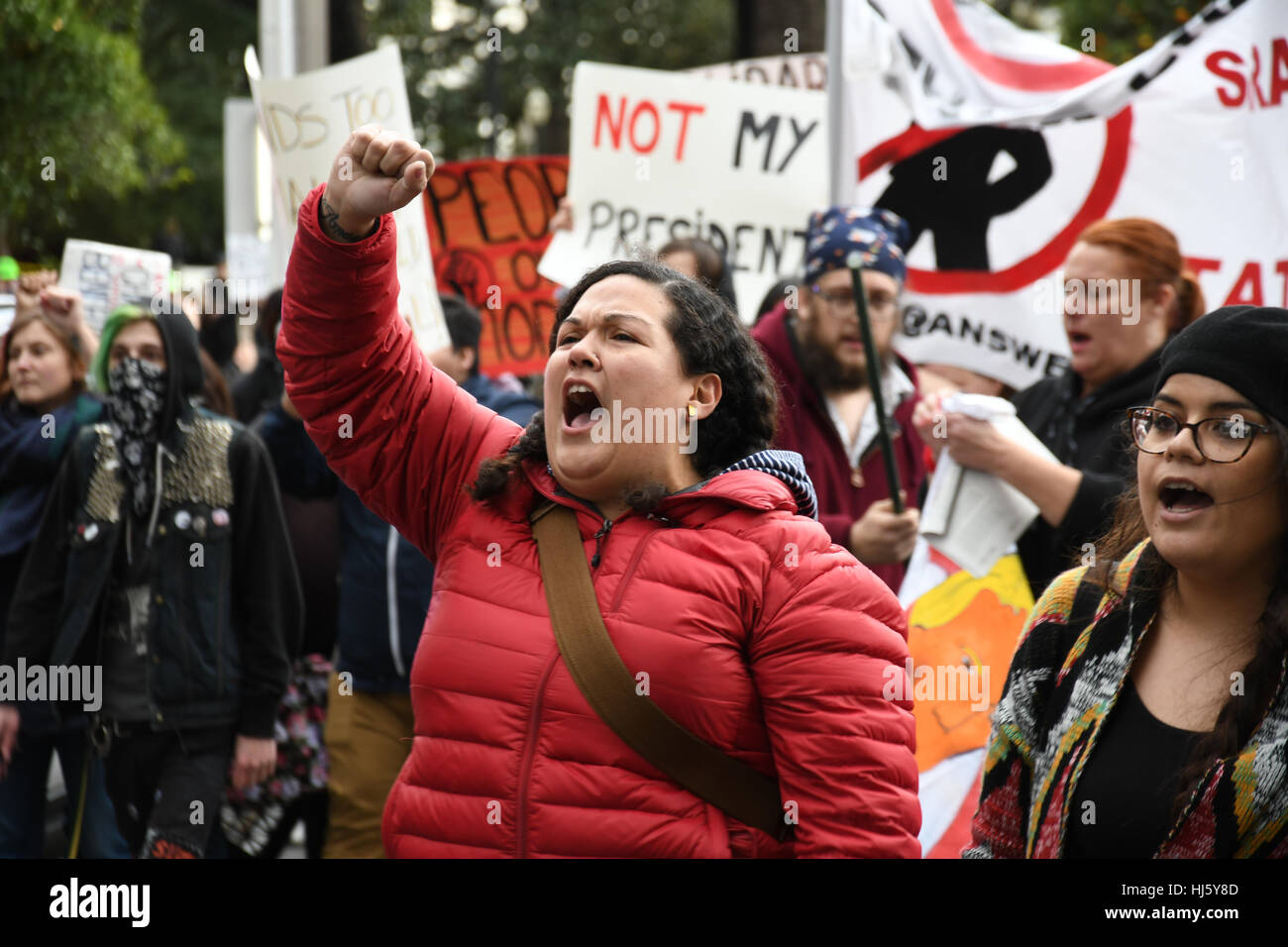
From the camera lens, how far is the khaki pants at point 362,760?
5137mm

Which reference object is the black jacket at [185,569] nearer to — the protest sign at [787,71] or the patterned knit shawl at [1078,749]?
the patterned knit shawl at [1078,749]

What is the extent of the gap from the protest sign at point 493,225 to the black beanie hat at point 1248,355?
15.8 feet

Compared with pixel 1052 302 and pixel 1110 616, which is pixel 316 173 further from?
pixel 1110 616

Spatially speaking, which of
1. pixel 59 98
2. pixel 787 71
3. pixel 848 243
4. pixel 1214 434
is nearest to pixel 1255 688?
pixel 1214 434

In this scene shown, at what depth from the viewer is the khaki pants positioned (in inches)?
202

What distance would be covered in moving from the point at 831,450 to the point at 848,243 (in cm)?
62

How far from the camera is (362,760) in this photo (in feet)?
16.9

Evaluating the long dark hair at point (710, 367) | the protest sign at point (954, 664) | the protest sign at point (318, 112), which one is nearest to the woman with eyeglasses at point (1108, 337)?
the protest sign at point (954, 664)

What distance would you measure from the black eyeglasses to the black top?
0.41 m

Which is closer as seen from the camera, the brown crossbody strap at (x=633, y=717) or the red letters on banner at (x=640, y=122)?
the brown crossbody strap at (x=633, y=717)

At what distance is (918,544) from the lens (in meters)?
4.33

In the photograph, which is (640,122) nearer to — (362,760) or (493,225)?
(493,225)
